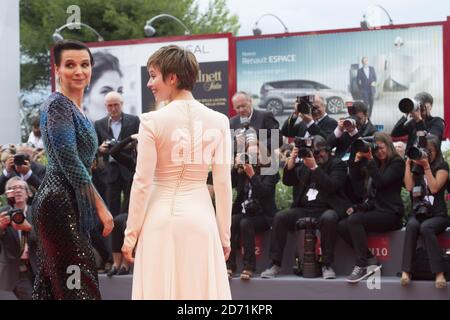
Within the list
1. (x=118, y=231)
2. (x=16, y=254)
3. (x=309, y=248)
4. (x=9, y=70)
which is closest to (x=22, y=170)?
(x=16, y=254)

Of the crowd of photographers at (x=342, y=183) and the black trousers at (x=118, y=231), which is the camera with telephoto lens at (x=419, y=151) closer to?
the crowd of photographers at (x=342, y=183)

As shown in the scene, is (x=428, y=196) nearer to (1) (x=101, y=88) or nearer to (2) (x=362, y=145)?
(2) (x=362, y=145)

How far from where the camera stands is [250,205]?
868 centimetres

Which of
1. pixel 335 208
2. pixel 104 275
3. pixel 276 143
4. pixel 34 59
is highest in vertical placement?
pixel 34 59

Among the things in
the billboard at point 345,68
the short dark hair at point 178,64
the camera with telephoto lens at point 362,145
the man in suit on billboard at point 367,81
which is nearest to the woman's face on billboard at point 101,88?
the billboard at point 345,68

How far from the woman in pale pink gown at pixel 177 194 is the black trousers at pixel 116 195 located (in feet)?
14.5

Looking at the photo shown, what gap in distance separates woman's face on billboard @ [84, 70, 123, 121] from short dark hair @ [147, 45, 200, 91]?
13243 mm

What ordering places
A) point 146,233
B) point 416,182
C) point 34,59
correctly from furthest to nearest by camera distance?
point 34,59
point 416,182
point 146,233

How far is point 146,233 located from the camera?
4.84 meters

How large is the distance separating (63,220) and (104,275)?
4.24 m

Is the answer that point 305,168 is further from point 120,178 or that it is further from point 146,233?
point 146,233

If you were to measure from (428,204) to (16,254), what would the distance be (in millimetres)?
3794

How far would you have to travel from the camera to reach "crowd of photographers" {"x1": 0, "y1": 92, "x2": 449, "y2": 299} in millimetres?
7980

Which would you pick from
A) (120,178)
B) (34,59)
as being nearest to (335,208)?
(120,178)
